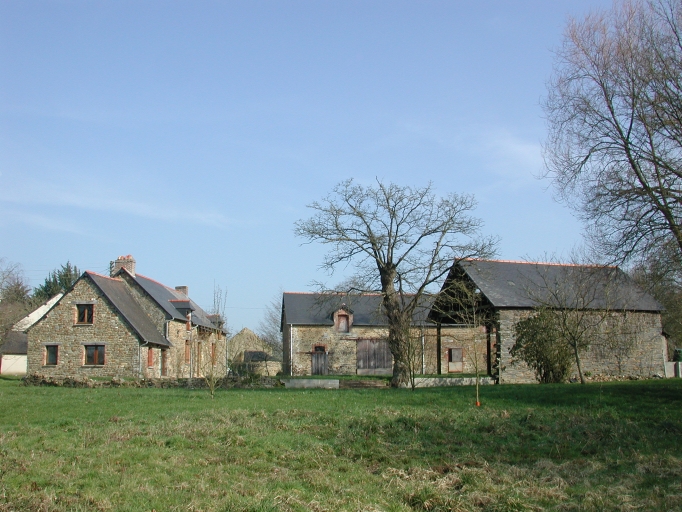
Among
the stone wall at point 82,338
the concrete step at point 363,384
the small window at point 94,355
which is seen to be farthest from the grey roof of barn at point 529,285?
the small window at point 94,355

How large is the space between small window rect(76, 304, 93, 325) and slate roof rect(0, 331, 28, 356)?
19.5m

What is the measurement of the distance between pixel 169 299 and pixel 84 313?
8.61 metres

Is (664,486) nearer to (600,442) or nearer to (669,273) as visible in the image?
(600,442)

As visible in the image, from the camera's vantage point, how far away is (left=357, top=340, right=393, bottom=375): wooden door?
1737 inches

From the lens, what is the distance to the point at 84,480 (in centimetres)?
852

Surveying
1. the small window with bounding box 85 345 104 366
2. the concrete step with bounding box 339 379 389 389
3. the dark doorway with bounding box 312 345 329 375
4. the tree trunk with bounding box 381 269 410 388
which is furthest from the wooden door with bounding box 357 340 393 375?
the small window with bounding box 85 345 104 366

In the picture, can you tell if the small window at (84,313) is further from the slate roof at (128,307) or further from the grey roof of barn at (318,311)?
the grey roof of barn at (318,311)

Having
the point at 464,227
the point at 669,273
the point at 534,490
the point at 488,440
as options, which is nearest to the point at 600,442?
the point at 488,440

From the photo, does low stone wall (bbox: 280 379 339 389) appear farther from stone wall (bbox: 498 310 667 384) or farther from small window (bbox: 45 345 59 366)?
small window (bbox: 45 345 59 366)

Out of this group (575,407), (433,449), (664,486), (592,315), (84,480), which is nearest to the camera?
(84,480)

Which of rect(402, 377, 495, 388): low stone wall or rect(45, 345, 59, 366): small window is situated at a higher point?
rect(45, 345, 59, 366): small window

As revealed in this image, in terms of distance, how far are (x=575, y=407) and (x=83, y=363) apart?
27804 millimetres

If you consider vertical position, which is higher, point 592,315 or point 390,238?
point 390,238

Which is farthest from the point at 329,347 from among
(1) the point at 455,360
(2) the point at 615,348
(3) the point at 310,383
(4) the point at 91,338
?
(2) the point at 615,348
